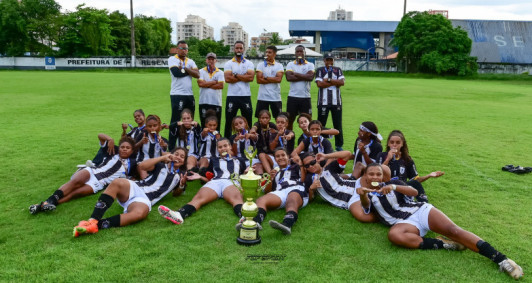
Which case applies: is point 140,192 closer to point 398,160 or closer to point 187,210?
point 187,210

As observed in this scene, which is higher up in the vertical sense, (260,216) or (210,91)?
(210,91)

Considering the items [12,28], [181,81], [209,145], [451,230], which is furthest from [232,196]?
[12,28]

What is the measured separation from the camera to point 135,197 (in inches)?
191

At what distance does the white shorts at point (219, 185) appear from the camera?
553cm

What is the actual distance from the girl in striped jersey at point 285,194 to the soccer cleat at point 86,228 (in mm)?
1449

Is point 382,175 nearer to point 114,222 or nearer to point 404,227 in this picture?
point 404,227

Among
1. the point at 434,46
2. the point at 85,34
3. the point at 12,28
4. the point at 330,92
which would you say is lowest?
the point at 330,92

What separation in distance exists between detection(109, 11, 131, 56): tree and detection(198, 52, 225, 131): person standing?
5012 cm

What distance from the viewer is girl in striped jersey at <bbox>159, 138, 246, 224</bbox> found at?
185 inches

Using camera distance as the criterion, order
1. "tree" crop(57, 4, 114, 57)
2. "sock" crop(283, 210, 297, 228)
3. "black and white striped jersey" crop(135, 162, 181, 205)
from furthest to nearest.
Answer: "tree" crop(57, 4, 114, 57)
"black and white striped jersey" crop(135, 162, 181, 205)
"sock" crop(283, 210, 297, 228)

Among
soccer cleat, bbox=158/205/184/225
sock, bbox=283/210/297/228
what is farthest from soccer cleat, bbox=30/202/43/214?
sock, bbox=283/210/297/228

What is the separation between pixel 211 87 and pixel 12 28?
175 ft

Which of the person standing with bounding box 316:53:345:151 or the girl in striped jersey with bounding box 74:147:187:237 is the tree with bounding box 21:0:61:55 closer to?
the person standing with bounding box 316:53:345:151

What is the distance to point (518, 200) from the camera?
5.71m
